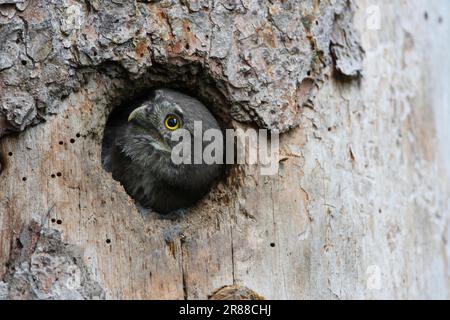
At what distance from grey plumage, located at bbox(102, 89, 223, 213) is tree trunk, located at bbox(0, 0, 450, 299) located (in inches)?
8.4

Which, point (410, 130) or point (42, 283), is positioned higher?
point (410, 130)

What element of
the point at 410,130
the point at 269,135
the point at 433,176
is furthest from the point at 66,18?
the point at 433,176

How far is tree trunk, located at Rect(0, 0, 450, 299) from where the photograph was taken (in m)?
4.41

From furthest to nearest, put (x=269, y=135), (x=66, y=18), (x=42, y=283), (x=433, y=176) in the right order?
(x=433, y=176) → (x=269, y=135) → (x=66, y=18) → (x=42, y=283)

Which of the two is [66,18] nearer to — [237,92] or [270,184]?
[237,92]

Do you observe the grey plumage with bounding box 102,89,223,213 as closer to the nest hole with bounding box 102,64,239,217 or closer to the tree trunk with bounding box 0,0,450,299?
the nest hole with bounding box 102,64,239,217

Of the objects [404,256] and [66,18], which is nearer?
[66,18]

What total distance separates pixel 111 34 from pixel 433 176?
285 centimetres

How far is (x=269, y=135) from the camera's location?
483cm

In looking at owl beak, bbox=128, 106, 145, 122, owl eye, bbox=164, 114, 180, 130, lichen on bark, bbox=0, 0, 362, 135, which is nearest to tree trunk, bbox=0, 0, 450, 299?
lichen on bark, bbox=0, 0, 362, 135

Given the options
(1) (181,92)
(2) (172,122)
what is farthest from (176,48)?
(2) (172,122)

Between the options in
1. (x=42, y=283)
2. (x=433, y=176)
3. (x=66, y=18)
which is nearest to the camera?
(x=42, y=283)

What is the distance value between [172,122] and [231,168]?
0.64 m

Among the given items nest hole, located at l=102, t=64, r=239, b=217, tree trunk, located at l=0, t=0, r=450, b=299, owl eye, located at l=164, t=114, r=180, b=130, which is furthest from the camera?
owl eye, located at l=164, t=114, r=180, b=130
